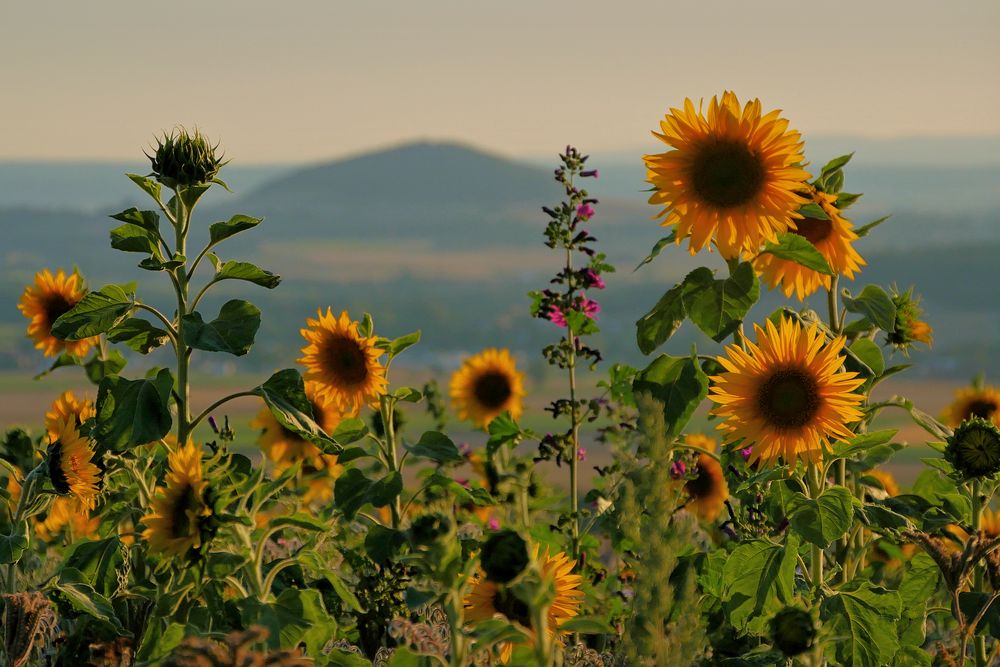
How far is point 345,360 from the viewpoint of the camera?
4.08 meters

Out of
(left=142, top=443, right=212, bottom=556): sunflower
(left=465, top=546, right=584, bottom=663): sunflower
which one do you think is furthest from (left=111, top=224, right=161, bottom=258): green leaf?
(left=465, top=546, right=584, bottom=663): sunflower

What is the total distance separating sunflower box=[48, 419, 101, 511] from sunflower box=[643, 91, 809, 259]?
1.72 meters

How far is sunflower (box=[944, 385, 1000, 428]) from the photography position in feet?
17.3

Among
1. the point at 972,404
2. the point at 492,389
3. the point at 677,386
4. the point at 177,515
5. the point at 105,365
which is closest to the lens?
the point at 177,515

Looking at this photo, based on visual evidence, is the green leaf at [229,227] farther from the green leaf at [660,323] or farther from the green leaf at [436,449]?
the green leaf at [660,323]

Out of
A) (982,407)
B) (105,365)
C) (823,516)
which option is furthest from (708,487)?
(105,365)

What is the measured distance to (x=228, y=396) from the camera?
3.24m

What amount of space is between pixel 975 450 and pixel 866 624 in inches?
21.1

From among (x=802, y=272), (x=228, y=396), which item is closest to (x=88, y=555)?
(x=228, y=396)

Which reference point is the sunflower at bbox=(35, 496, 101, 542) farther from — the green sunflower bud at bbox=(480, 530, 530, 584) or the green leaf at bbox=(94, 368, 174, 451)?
the green sunflower bud at bbox=(480, 530, 530, 584)

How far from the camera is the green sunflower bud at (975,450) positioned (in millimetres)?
3143

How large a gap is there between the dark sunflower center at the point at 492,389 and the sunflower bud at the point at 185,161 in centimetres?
287

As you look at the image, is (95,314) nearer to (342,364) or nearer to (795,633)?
(342,364)

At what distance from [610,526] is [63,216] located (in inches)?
6547
